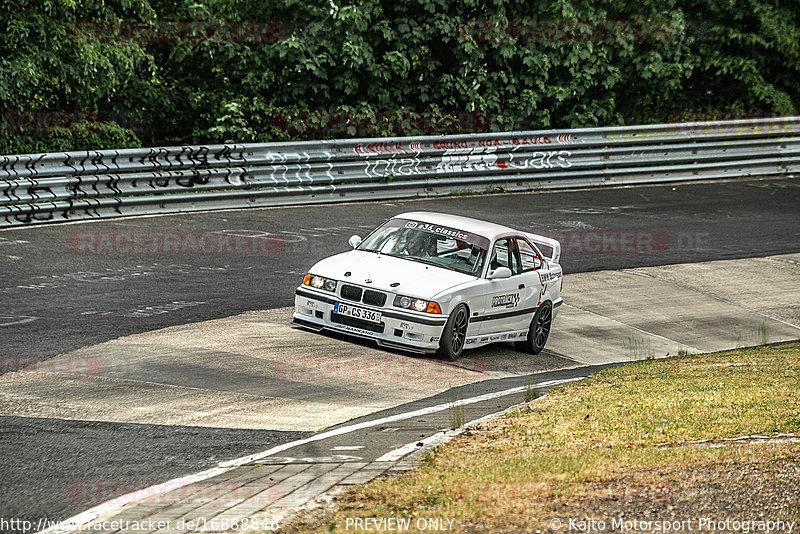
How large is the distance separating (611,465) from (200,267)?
31.3 feet

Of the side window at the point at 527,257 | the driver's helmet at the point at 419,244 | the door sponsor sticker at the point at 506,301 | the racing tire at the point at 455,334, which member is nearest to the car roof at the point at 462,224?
the driver's helmet at the point at 419,244

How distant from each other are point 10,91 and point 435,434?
13646 mm

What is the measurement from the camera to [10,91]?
18703 millimetres

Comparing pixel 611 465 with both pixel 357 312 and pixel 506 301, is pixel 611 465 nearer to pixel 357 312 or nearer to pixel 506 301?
pixel 357 312

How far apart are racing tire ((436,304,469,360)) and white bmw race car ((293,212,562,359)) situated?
0.01 metres

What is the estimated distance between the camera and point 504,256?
494 inches

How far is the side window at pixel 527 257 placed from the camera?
1286cm

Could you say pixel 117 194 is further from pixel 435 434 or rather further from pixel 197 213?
pixel 435 434

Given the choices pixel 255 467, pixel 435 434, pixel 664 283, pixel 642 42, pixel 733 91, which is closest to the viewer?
pixel 255 467

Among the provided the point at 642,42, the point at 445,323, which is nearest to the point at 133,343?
the point at 445,323

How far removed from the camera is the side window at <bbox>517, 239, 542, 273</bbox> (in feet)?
42.2
